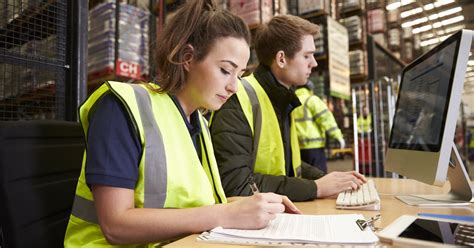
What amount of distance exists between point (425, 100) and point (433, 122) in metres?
0.12

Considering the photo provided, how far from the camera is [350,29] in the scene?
456 cm

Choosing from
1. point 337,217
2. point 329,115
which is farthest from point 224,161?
point 329,115

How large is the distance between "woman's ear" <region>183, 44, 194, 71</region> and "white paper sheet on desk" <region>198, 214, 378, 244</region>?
48 centimetres

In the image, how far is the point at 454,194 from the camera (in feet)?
4.18

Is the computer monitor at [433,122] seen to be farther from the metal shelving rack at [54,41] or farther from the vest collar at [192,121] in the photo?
the metal shelving rack at [54,41]

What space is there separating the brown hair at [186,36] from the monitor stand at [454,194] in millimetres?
752

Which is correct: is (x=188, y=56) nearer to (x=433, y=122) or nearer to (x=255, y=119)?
(x=255, y=119)

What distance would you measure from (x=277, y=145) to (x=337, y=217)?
704mm

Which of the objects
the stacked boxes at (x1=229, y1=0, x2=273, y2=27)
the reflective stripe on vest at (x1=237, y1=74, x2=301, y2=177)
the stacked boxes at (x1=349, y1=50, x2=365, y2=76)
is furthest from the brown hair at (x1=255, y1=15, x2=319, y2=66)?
the stacked boxes at (x1=349, y1=50, x2=365, y2=76)

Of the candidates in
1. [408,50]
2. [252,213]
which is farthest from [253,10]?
[408,50]

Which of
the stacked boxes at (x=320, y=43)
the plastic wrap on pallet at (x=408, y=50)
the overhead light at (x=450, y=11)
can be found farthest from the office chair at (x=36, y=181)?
the plastic wrap on pallet at (x=408, y=50)

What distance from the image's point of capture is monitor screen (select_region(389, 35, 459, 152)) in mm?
1082

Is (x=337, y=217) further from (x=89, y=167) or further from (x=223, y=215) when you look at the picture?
(x=89, y=167)

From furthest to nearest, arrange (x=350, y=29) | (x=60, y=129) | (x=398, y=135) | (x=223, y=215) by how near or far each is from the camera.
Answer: (x=350, y=29) < (x=398, y=135) < (x=60, y=129) < (x=223, y=215)
